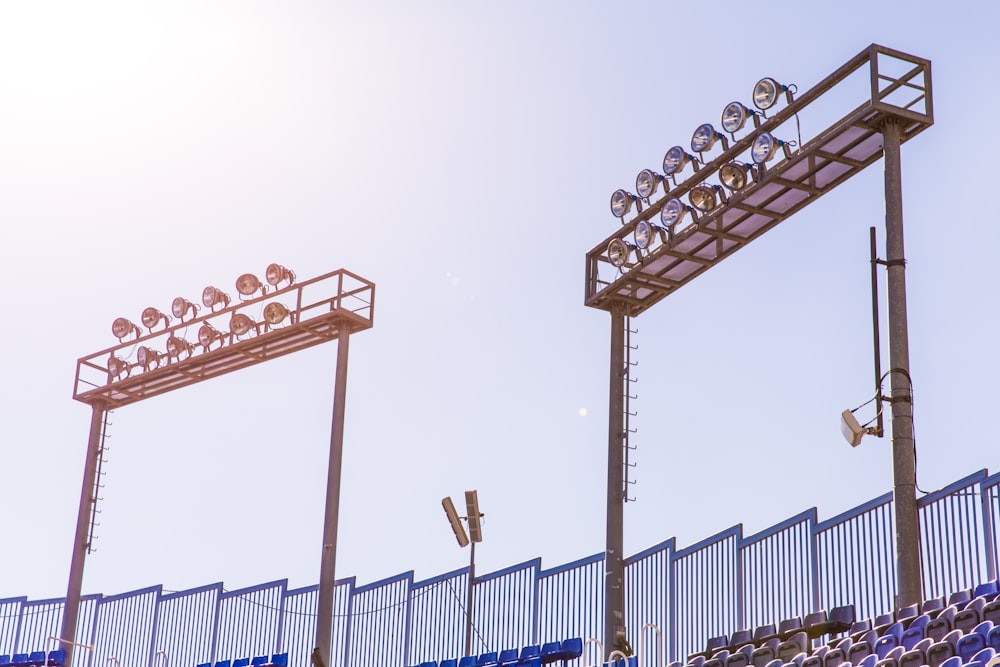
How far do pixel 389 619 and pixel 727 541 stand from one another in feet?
22.6

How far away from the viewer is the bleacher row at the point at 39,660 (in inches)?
1052

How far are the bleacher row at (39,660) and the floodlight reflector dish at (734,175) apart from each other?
15.3 meters

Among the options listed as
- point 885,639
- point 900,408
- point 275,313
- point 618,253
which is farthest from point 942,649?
point 275,313

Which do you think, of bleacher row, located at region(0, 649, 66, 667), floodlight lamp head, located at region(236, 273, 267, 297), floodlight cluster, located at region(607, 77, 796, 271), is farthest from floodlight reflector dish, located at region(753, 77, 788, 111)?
bleacher row, located at region(0, 649, 66, 667)

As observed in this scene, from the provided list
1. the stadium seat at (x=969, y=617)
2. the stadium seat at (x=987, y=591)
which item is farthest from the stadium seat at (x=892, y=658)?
the stadium seat at (x=987, y=591)

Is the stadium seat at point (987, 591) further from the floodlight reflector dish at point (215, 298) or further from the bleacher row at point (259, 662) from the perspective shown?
the floodlight reflector dish at point (215, 298)

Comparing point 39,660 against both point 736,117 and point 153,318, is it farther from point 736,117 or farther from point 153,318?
point 736,117

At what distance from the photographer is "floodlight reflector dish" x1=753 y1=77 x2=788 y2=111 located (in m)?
19.7

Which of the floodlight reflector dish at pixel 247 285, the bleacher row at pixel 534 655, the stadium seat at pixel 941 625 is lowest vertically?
the stadium seat at pixel 941 625

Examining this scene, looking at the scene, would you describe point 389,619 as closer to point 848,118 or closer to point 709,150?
point 709,150

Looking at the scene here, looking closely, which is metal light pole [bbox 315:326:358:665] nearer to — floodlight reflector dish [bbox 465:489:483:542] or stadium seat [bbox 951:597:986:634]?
floodlight reflector dish [bbox 465:489:483:542]

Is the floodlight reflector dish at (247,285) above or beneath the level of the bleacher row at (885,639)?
above

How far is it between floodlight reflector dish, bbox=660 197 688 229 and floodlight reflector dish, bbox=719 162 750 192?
2.75 ft

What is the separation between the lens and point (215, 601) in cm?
2630
